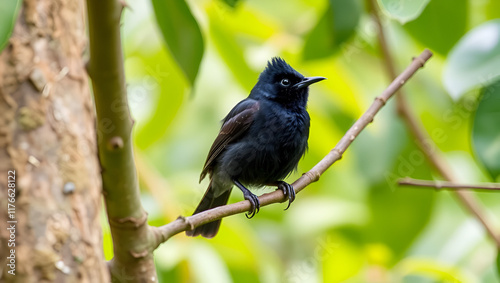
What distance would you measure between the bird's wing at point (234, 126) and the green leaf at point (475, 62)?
4.61 feet

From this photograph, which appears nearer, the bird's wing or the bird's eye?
the bird's wing

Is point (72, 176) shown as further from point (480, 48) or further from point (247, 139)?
point (480, 48)

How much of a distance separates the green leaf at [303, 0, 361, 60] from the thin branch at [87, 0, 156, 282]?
5.39 ft

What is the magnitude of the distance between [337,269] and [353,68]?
1716 mm

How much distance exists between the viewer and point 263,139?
4164 millimetres

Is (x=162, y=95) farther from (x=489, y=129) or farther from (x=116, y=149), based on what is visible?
(x=489, y=129)

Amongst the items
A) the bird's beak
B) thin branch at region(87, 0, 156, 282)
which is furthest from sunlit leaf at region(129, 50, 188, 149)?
thin branch at region(87, 0, 156, 282)

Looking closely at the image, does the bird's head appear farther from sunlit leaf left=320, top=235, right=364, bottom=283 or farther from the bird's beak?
sunlit leaf left=320, top=235, right=364, bottom=283

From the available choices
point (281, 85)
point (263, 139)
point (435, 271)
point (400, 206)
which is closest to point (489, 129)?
point (435, 271)

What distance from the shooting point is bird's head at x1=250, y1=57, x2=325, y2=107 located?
439cm

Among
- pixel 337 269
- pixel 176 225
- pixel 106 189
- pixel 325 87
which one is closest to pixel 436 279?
pixel 337 269

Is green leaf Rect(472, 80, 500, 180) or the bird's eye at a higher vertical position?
green leaf Rect(472, 80, 500, 180)

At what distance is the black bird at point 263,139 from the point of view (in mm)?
4137

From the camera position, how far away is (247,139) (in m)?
4.25
